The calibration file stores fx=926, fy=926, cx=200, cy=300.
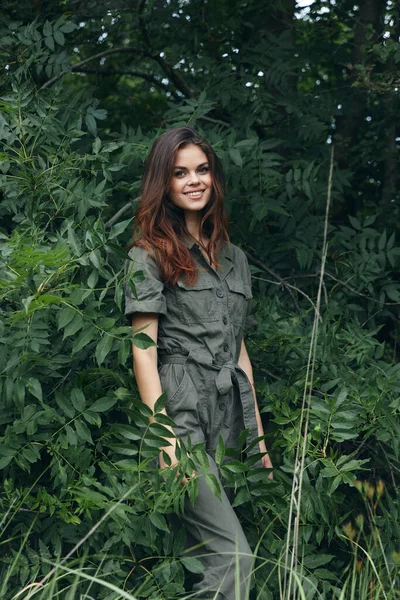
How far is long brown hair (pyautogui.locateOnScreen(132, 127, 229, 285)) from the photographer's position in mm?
3182

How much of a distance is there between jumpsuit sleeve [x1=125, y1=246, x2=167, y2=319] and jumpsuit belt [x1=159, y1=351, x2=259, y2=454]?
170 mm

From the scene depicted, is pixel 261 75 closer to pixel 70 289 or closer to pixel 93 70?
pixel 93 70

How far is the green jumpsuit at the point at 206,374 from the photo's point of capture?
2979 mm

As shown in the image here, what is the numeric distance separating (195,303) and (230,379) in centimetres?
29

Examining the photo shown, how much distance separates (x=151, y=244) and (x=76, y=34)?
1.94m

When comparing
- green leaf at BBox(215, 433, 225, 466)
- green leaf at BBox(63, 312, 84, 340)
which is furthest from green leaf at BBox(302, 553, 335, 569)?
green leaf at BBox(63, 312, 84, 340)

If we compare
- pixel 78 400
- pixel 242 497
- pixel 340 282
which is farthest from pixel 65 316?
pixel 340 282

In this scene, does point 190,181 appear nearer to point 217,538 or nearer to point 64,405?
point 64,405

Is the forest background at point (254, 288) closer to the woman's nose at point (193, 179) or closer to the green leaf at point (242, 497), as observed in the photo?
the green leaf at point (242, 497)

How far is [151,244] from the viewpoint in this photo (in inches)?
126

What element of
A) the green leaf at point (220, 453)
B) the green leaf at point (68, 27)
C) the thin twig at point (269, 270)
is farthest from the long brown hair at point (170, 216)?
the green leaf at point (68, 27)

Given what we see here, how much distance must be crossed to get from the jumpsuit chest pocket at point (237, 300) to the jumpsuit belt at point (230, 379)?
0.57ft

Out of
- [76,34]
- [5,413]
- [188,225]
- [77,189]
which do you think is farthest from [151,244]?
[76,34]

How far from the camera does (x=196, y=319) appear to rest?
3.18 m
